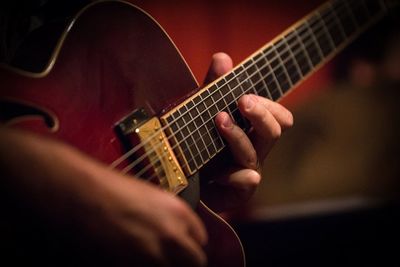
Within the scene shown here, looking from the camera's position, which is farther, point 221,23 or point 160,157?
point 221,23

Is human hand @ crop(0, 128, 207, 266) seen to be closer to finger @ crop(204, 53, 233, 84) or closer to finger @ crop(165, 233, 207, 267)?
finger @ crop(165, 233, 207, 267)

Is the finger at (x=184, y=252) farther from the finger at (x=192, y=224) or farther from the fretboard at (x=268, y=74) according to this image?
the fretboard at (x=268, y=74)

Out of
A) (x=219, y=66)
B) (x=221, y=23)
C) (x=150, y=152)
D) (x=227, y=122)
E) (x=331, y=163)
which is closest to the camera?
(x=150, y=152)

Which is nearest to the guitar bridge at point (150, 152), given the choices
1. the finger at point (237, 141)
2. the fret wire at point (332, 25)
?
the finger at point (237, 141)

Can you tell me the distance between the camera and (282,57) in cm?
78

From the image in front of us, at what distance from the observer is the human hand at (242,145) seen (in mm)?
674

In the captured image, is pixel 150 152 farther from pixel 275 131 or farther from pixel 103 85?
pixel 275 131

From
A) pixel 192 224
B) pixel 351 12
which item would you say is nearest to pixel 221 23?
pixel 351 12

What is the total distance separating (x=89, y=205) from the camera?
415 mm

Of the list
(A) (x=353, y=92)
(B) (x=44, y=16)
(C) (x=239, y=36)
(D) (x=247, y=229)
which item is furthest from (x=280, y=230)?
(B) (x=44, y=16)

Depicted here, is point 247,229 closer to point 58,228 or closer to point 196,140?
point 196,140

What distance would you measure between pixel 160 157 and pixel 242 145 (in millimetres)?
174

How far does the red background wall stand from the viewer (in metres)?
1.22

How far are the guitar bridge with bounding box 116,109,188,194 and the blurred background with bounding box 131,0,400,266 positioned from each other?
82 centimetres
